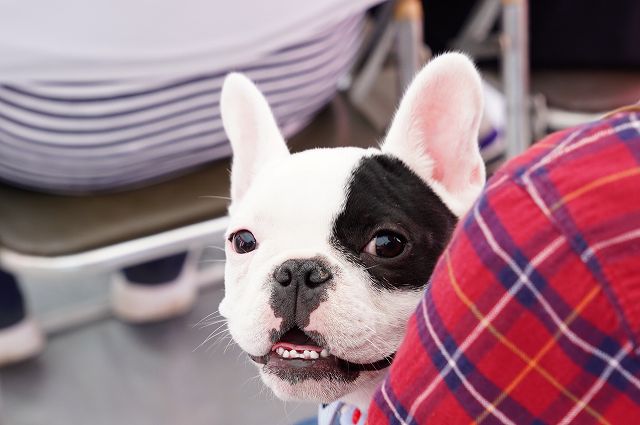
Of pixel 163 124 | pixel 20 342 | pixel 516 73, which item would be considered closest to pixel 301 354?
pixel 163 124

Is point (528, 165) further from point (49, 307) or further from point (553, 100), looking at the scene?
point (49, 307)

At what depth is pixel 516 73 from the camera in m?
1.05

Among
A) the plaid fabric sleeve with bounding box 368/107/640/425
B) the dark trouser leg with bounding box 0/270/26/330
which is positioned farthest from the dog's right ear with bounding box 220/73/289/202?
the dark trouser leg with bounding box 0/270/26/330

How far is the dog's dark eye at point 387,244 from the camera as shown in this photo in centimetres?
35

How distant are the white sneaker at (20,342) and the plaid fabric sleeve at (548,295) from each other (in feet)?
3.15

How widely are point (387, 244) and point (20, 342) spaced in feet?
3.02

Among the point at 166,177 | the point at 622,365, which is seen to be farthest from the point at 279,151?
the point at 166,177

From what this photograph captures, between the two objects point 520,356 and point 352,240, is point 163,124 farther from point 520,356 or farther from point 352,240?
point 520,356

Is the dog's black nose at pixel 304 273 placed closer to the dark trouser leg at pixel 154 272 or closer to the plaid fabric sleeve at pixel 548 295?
the plaid fabric sleeve at pixel 548 295

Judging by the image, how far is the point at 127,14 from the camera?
69 cm

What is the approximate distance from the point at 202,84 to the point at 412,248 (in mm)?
455

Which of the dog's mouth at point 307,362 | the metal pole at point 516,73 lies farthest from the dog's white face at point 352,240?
the metal pole at point 516,73

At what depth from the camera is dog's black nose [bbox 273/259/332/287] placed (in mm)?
340

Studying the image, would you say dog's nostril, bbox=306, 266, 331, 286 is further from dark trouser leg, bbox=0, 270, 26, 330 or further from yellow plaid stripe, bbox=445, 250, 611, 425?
dark trouser leg, bbox=0, 270, 26, 330
